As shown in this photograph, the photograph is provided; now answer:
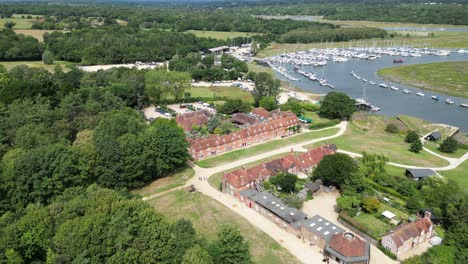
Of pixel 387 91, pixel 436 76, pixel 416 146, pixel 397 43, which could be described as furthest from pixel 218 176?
pixel 397 43

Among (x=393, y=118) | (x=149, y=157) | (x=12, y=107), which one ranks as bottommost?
(x=393, y=118)

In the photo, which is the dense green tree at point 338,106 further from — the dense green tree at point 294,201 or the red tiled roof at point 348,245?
the red tiled roof at point 348,245

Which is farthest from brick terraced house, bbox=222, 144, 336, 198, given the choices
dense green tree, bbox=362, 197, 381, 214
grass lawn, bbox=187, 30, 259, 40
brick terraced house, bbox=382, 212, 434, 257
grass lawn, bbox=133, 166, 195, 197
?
grass lawn, bbox=187, 30, 259, 40

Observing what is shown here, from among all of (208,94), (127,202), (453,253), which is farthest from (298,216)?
(208,94)

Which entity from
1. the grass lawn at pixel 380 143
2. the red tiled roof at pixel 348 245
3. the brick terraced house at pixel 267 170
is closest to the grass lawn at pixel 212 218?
the brick terraced house at pixel 267 170

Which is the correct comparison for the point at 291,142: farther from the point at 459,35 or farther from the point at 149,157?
the point at 459,35
